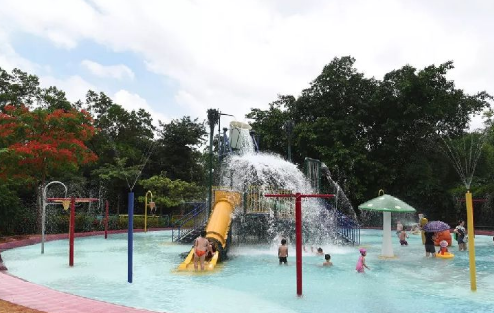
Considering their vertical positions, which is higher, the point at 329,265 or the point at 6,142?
the point at 6,142

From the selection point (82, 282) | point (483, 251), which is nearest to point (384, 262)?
point (483, 251)

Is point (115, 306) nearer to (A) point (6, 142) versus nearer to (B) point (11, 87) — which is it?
(A) point (6, 142)

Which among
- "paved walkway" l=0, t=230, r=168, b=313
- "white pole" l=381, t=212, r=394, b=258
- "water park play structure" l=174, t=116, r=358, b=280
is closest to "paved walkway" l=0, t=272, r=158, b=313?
"paved walkway" l=0, t=230, r=168, b=313

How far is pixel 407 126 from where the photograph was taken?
1577 inches

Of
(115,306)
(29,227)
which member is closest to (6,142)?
(29,227)

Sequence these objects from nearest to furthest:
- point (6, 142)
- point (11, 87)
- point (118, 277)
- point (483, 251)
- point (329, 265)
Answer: point (118, 277), point (329, 265), point (483, 251), point (6, 142), point (11, 87)

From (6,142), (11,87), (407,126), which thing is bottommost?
(6,142)

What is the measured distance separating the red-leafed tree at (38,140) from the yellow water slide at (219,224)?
982 centimetres

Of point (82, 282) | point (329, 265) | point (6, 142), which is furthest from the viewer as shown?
point (6, 142)

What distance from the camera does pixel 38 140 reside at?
2481 cm

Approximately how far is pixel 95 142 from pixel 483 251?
3582 centimetres

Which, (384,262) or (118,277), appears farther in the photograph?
(384,262)

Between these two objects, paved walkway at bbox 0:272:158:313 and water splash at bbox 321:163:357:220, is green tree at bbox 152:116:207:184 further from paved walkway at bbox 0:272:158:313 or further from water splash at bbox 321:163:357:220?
paved walkway at bbox 0:272:158:313

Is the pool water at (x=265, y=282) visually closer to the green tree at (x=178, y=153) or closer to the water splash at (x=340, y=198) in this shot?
the water splash at (x=340, y=198)
